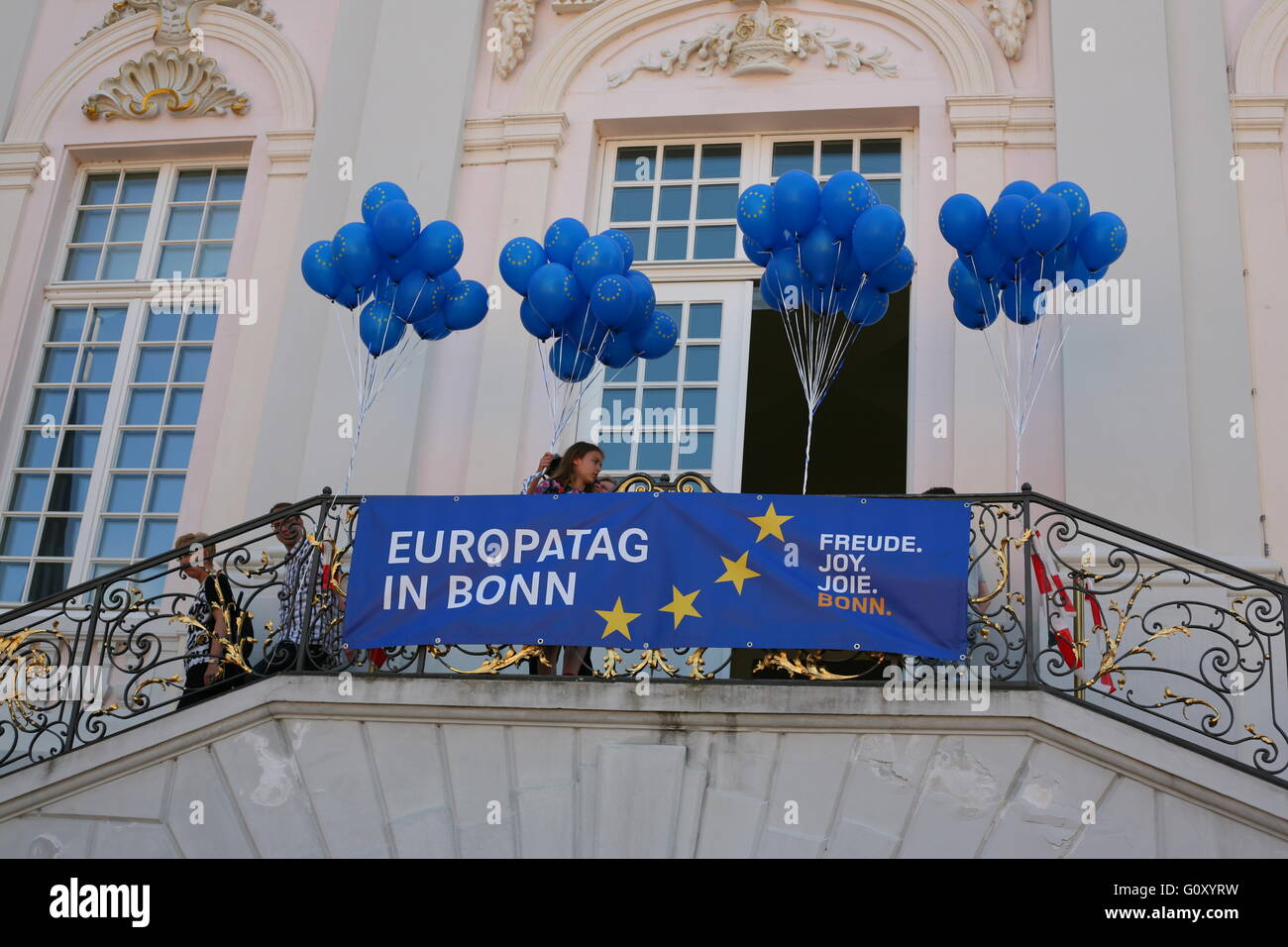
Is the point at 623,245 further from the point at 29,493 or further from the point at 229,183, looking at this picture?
the point at 29,493

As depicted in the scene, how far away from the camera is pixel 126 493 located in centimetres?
1069

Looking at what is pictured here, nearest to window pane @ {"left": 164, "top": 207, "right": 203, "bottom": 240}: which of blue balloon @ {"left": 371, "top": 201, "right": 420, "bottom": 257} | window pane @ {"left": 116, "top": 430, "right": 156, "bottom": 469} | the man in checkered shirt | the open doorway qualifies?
Answer: window pane @ {"left": 116, "top": 430, "right": 156, "bottom": 469}

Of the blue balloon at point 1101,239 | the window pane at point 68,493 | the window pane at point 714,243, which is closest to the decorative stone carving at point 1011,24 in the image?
the window pane at point 714,243

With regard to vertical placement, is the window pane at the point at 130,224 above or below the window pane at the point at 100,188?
below

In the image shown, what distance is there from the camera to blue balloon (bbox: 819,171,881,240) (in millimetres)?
8289

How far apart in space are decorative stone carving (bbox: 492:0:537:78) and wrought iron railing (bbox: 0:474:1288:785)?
12.7 ft

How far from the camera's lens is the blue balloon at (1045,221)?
805cm

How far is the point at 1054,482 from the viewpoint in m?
9.30

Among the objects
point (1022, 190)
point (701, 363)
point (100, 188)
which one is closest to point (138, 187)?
point (100, 188)

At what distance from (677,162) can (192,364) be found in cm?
352

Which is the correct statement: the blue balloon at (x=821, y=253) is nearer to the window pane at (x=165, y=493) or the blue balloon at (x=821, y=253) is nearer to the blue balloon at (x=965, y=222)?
the blue balloon at (x=965, y=222)

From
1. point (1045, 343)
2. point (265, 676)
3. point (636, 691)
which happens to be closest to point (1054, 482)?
point (1045, 343)

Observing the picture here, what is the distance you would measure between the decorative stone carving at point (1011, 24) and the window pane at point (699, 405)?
9.61 feet
